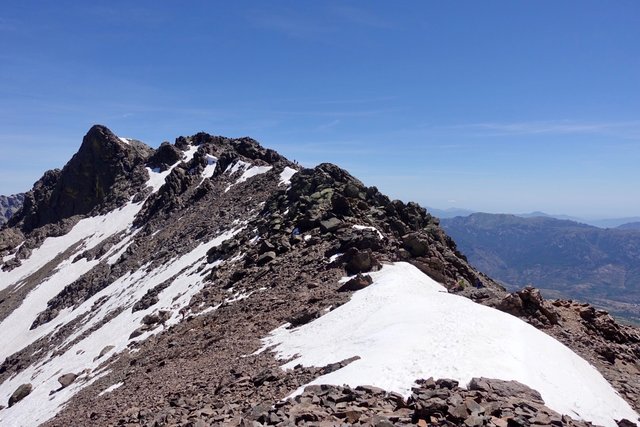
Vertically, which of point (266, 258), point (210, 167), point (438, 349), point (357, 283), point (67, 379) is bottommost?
point (67, 379)

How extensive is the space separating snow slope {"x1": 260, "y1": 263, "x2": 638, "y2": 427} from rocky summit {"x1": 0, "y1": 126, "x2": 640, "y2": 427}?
0.10 meters

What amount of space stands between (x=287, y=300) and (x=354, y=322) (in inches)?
272

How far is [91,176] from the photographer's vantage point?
386 ft

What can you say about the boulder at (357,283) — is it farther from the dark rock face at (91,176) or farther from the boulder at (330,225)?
the dark rock face at (91,176)

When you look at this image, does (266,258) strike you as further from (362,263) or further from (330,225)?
(362,263)

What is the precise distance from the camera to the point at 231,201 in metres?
67.0

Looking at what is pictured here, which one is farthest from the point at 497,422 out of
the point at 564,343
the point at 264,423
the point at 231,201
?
the point at 231,201

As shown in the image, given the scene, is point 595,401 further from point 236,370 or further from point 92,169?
point 92,169

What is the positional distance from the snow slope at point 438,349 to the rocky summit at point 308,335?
0.32ft

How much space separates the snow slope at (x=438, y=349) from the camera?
15070mm

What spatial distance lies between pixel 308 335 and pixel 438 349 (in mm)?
7369

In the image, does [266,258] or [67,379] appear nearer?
[67,379]

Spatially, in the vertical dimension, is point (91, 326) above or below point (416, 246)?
below

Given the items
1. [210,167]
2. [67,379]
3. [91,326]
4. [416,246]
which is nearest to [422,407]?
[416,246]
